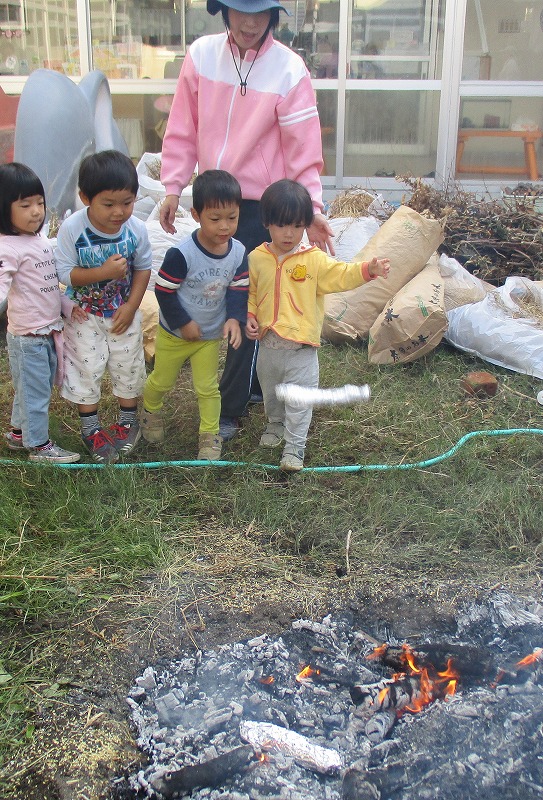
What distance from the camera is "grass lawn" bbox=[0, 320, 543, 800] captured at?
221 centimetres

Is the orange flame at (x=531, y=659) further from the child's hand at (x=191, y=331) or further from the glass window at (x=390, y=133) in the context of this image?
the glass window at (x=390, y=133)

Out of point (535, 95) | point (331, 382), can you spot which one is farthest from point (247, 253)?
point (535, 95)

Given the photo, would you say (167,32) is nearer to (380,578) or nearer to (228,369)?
(228,369)

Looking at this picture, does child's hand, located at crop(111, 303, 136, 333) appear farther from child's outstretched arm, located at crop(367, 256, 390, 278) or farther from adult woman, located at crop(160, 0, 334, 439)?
child's outstretched arm, located at crop(367, 256, 390, 278)

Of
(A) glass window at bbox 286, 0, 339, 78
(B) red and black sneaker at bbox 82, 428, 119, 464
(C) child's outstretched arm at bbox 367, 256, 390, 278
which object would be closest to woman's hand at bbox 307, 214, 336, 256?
(C) child's outstretched arm at bbox 367, 256, 390, 278

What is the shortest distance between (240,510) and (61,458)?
2.95ft

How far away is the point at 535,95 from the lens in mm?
8219

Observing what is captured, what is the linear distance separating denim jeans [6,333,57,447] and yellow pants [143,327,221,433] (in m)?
0.48

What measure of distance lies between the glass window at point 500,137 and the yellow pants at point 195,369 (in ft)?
19.5

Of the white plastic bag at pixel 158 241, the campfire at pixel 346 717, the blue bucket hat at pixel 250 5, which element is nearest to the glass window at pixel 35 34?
the white plastic bag at pixel 158 241

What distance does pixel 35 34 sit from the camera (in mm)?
8688

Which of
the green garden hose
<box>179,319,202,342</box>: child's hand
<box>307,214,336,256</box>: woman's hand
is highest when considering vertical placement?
<box>307,214,336,256</box>: woman's hand

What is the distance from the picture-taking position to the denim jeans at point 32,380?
3355mm

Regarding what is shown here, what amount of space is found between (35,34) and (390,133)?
4215 mm
